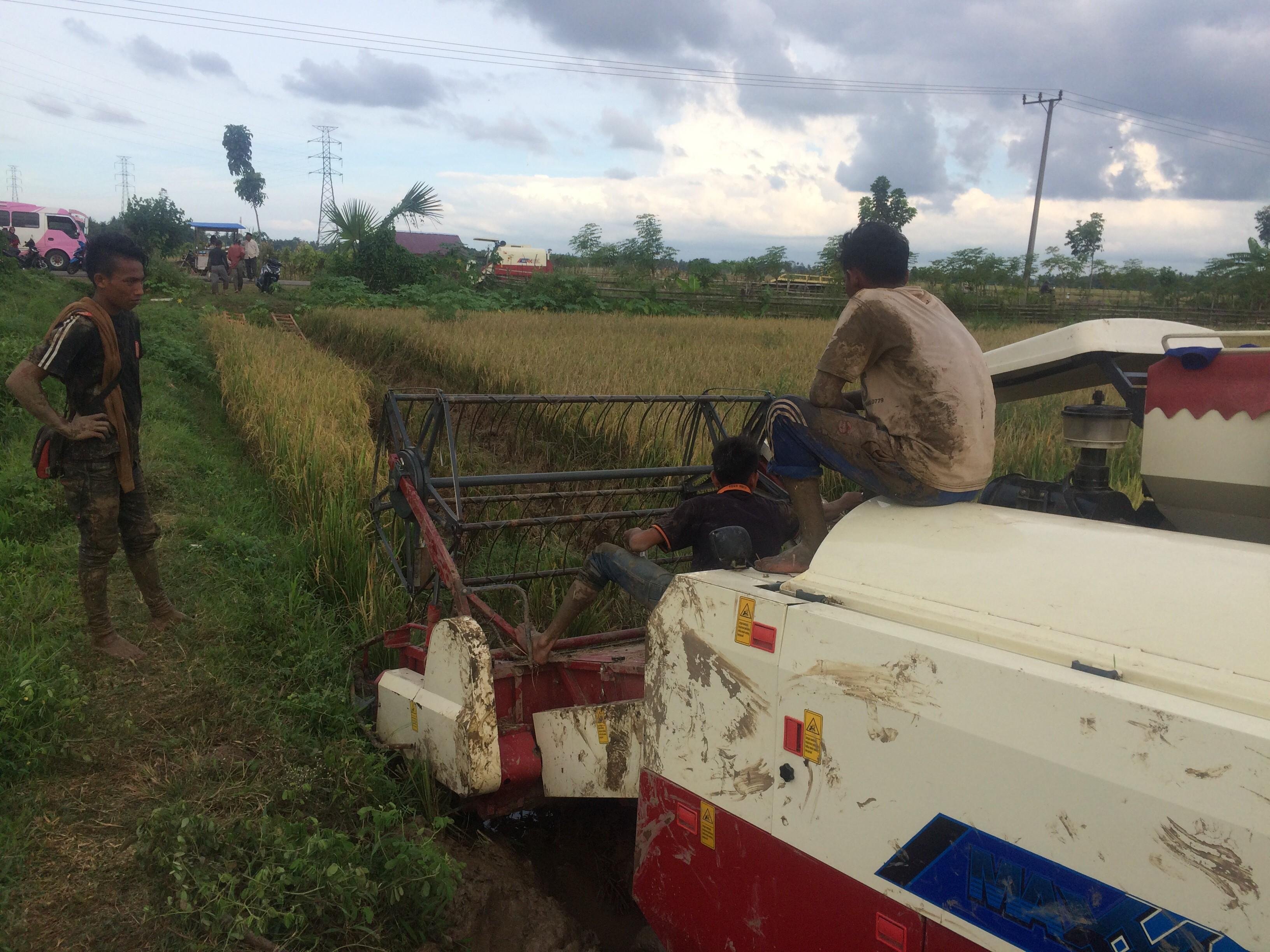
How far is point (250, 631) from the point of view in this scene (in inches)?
176

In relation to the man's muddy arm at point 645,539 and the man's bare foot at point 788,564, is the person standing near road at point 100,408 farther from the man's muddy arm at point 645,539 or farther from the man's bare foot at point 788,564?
the man's bare foot at point 788,564

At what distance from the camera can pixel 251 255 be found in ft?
83.7

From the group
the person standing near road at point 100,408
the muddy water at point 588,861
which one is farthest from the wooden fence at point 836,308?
the muddy water at point 588,861

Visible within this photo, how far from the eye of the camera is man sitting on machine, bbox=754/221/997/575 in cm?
254

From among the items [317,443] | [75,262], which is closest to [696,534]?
[317,443]

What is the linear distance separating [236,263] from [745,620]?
26371 millimetres

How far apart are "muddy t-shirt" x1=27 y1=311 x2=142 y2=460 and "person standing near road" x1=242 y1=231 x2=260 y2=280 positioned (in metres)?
23.5

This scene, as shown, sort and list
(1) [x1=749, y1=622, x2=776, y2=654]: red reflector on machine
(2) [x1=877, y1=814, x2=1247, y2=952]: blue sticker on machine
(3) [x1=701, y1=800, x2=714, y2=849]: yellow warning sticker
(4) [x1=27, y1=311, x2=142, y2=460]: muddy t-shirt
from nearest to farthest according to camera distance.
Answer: (2) [x1=877, y1=814, x2=1247, y2=952]: blue sticker on machine < (1) [x1=749, y1=622, x2=776, y2=654]: red reflector on machine < (3) [x1=701, y1=800, x2=714, y2=849]: yellow warning sticker < (4) [x1=27, y1=311, x2=142, y2=460]: muddy t-shirt

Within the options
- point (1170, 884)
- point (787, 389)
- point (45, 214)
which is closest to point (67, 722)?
point (1170, 884)

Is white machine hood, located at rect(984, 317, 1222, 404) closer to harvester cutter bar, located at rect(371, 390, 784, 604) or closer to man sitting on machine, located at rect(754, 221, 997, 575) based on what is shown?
man sitting on machine, located at rect(754, 221, 997, 575)

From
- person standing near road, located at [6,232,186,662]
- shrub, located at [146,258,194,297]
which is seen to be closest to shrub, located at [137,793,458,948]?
person standing near road, located at [6,232,186,662]

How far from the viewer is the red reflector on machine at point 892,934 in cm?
184

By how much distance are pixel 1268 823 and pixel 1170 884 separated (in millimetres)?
189

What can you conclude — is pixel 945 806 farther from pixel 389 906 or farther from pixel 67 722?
pixel 67 722
